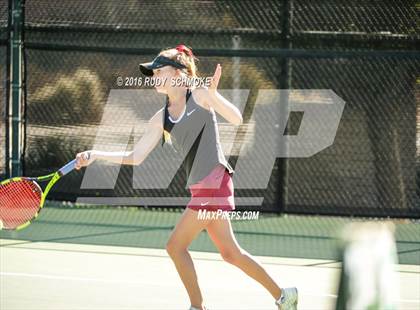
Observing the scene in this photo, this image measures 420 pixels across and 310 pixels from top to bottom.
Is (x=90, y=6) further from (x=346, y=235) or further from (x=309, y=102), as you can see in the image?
(x=346, y=235)

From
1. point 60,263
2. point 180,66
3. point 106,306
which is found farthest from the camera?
point 60,263

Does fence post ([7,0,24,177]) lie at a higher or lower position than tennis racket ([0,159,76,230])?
higher

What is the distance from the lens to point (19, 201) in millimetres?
6703

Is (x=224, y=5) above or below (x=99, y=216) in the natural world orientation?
above

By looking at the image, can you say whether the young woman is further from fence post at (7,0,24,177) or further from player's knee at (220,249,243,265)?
fence post at (7,0,24,177)

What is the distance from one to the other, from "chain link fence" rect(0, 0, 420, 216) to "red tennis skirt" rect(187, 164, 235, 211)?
4.59 meters

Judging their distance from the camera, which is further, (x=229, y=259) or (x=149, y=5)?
(x=149, y=5)

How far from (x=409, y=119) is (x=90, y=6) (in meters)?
3.72

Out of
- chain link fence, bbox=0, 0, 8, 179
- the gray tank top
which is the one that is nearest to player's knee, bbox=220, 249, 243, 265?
the gray tank top

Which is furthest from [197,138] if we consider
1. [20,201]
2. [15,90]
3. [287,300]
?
[15,90]

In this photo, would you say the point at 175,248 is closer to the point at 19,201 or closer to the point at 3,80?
the point at 19,201

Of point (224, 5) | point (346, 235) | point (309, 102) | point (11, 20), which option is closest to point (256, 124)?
point (309, 102)

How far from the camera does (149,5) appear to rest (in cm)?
1083

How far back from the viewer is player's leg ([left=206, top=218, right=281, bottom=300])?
228 inches
